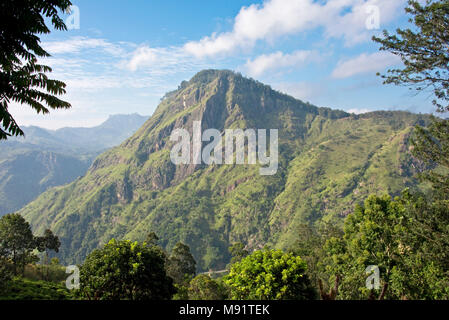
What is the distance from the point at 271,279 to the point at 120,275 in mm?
10071

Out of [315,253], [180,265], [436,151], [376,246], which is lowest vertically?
[180,265]

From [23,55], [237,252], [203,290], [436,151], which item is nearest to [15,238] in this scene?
[203,290]

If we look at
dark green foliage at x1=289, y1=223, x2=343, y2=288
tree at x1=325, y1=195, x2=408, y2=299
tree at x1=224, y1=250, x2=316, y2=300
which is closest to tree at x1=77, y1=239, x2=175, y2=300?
tree at x1=224, y1=250, x2=316, y2=300

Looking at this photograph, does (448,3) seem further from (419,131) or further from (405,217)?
(405,217)

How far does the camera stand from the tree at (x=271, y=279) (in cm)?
1484

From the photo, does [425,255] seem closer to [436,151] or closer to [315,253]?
[436,151]

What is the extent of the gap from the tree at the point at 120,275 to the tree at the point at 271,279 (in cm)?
670

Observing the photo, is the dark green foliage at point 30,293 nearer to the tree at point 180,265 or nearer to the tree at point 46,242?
the tree at point 46,242

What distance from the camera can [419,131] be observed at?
18.1 meters

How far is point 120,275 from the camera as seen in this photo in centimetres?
1834

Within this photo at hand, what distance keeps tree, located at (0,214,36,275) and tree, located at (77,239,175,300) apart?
1148 inches

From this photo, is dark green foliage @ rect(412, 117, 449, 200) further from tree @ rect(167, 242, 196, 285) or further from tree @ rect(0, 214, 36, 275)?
tree @ rect(0, 214, 36, 275)
